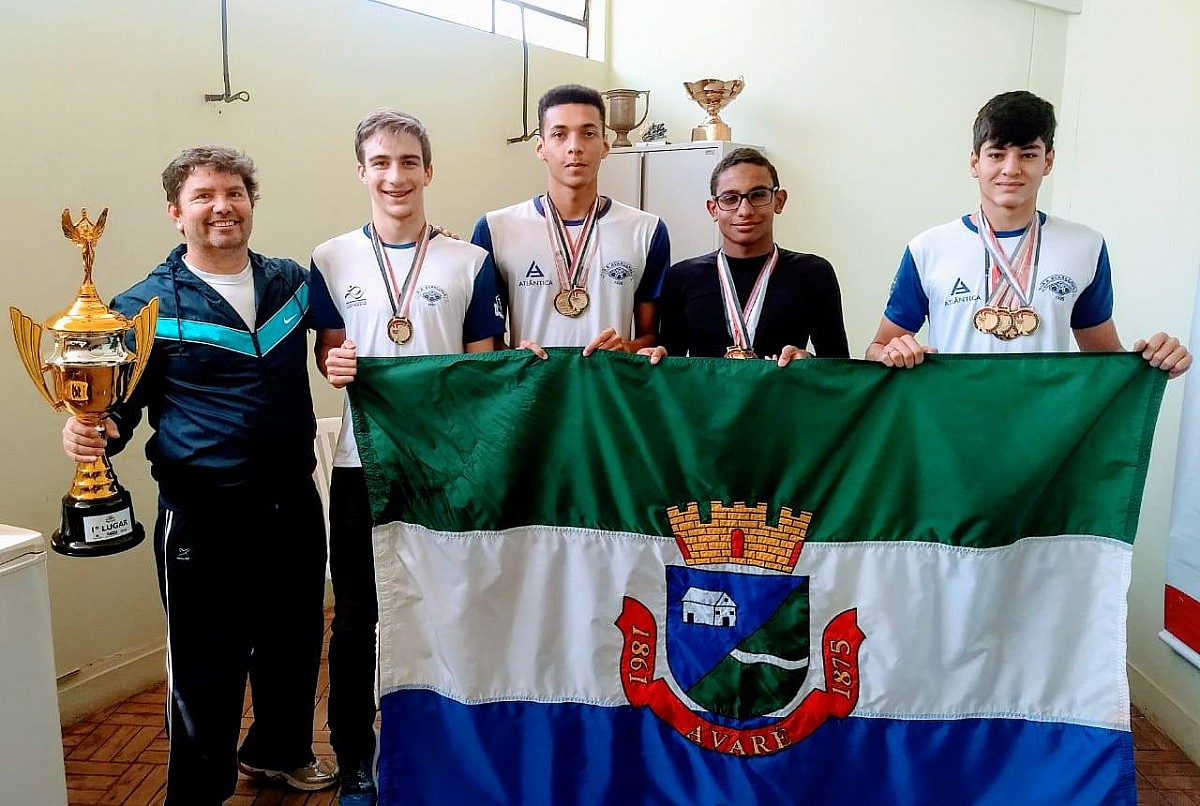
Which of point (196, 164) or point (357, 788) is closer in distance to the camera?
point (196, 164)

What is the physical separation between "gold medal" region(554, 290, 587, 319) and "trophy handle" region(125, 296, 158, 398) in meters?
1.01

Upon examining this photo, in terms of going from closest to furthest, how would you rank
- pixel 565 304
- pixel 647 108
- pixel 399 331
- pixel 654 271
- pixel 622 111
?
1. pixel 399 331
2. pixel 565 304
3. pixel 654 271
4. pixel 622 111
5. pixel 647 108

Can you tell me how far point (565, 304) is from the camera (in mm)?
2553

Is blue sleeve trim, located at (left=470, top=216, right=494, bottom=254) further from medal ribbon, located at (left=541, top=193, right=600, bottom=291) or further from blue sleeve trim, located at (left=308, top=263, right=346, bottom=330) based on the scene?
blue sleeve trim, located at (left=308, top=263, right=346, bottom=330)

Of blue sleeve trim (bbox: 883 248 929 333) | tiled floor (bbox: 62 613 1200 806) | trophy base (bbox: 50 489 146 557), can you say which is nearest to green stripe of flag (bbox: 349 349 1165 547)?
blue sleeve trim (bbox: 883 248 929 333)

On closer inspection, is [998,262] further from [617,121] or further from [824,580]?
[617,121]

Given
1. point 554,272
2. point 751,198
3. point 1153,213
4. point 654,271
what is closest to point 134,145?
point 554,272

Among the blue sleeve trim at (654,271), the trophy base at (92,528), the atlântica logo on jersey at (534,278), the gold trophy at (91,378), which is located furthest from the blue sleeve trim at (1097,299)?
the trophy base at (92,528)

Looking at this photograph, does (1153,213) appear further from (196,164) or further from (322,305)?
(196,164)

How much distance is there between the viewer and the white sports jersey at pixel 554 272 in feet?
8.45

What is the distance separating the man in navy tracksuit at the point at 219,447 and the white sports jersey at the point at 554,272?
56 centimetres

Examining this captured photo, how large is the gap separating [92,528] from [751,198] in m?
1.79

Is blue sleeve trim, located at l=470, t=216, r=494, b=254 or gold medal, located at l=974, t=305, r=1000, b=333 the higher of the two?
blue sleeve trim, located at l=470, t=216, r=494, b=254

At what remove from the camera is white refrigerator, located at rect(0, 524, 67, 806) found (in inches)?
77.7
